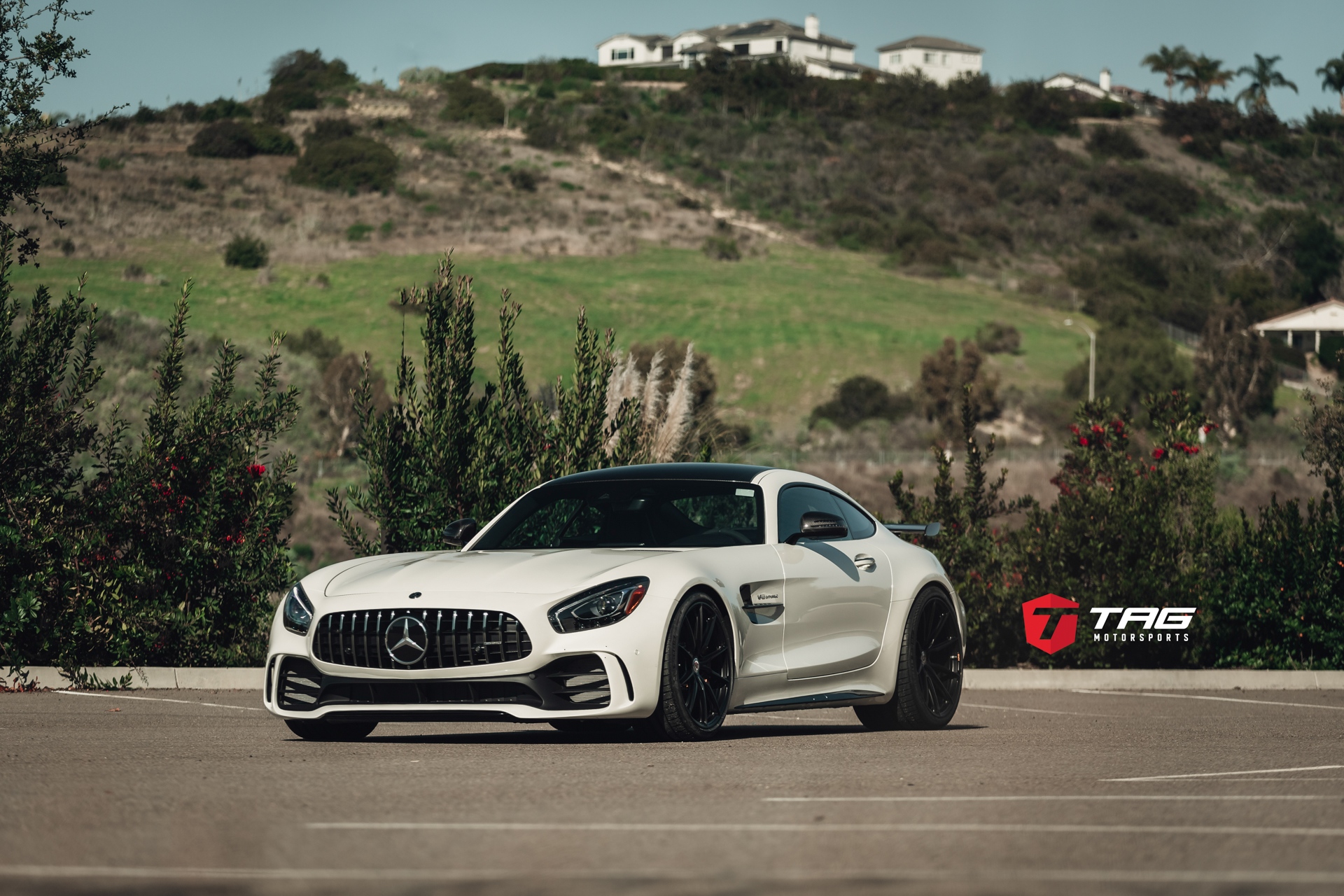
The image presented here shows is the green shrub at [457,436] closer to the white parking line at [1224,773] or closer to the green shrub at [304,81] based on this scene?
the white parking line at [1224,773]

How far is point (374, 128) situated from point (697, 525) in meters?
107

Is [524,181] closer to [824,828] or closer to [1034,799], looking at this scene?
[1034,799]

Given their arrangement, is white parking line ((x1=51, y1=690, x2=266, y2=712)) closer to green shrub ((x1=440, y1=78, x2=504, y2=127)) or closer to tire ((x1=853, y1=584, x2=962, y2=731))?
tire ((x1=853, y1=584, x2=962, y2=731))

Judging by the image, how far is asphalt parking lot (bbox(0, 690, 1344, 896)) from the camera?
4.89 metres

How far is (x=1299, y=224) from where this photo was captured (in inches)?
4422

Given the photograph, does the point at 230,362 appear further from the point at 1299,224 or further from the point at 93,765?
the point at 1299,224

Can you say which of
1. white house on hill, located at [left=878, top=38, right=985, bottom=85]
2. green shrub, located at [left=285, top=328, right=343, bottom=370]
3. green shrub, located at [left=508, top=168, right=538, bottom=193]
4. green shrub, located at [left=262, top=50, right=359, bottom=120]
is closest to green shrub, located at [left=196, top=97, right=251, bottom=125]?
green shrub, located at [left=262, top=50, right=359, bottom=120]

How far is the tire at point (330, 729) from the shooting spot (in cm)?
927

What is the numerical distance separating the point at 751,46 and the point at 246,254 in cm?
10334

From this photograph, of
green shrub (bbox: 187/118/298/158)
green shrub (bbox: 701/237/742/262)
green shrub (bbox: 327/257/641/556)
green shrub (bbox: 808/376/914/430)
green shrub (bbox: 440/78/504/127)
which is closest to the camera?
green shrub (bbox: 327/257/641/556)

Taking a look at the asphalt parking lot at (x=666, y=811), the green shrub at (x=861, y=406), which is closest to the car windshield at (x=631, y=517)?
the asphalt parking lot at (x=666, y=811)

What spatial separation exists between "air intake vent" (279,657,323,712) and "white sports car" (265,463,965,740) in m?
0.01

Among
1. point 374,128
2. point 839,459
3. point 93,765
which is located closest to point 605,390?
point 93,765

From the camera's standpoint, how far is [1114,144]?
13050 centimetres
